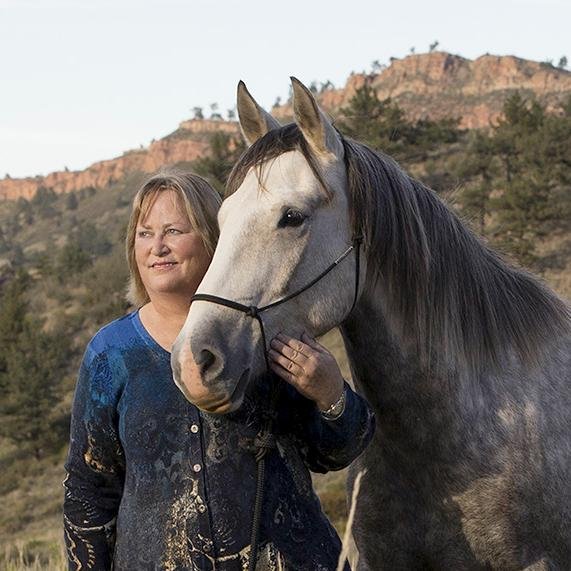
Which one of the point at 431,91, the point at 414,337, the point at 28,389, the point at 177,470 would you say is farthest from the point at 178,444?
the point at 431,91

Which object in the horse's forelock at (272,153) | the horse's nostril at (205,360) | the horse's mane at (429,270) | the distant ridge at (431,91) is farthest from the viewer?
the distant ridge at (431,91)

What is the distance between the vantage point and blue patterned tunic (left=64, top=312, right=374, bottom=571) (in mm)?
2371

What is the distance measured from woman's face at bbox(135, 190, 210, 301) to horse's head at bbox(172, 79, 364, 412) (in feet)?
0.48

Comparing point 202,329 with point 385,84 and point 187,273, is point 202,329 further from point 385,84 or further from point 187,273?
point 385,84

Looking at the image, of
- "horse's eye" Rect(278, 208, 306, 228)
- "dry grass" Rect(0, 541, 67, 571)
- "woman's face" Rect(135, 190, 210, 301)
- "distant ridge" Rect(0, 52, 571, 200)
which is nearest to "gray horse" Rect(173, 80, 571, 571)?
"horse's eye" Rect(278, 208, 306, 228)

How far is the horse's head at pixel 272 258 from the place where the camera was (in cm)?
223

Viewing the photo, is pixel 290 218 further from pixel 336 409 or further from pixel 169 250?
pixel 336 409

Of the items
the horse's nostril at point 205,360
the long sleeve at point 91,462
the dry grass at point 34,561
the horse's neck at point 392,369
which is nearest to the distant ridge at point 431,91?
the dry grass at point 34,561

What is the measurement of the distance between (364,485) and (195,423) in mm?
956

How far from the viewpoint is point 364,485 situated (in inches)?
121

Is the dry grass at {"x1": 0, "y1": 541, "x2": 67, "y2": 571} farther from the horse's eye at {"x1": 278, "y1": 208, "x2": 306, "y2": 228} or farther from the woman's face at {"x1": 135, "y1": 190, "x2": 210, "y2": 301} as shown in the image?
the horse's eye at {"x1": 278, "y1": 208, "x2": 306, "y2": 228}

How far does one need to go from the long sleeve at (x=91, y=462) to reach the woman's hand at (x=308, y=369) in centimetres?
54

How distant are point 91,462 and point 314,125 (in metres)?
1.31

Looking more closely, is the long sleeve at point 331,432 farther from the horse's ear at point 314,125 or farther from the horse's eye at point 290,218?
the horse's ear at point 314,125
